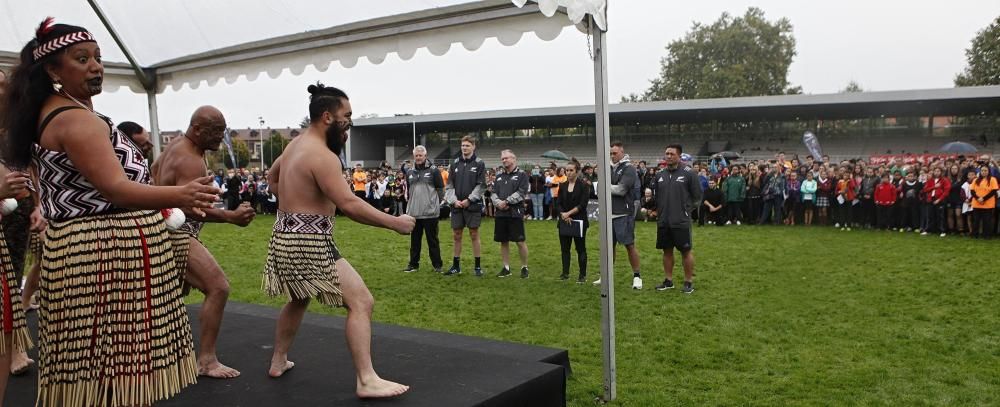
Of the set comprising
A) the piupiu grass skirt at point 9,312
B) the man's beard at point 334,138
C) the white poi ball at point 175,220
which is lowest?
the piupiu grass skirt at point 9,312

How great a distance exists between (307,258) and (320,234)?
0.46ft

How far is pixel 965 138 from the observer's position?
30.5m

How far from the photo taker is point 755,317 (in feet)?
22.7

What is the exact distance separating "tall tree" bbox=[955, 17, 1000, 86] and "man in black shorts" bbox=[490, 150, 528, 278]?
45.3 meters

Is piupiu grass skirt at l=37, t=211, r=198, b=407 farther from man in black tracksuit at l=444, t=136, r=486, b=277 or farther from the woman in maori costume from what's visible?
man in black tracksuit at l=444, t=136, r=486, b=277

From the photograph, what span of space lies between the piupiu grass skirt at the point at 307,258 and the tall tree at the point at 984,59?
50.4m

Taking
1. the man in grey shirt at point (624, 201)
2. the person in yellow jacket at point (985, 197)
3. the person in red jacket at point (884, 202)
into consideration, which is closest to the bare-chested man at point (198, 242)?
the man in grey shirt at point (624, 201)

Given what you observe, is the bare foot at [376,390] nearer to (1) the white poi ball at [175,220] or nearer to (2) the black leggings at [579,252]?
(1) the white poi ball at [175,220]

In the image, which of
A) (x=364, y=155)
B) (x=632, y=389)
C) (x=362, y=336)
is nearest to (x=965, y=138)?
(x=364, y=155)

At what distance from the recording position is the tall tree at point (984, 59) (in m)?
43.8

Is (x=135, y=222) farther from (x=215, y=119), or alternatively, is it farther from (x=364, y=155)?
(x=364, y=155)

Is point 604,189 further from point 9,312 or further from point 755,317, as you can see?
point 755,317

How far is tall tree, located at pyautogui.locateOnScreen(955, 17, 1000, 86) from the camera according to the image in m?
43.8

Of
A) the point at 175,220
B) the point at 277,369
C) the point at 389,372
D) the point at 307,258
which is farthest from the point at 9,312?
the point at 389,372
